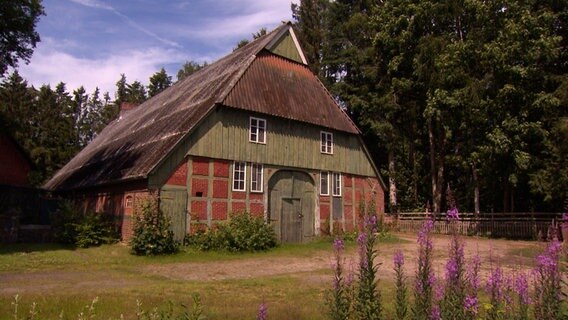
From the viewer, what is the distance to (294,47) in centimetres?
2581

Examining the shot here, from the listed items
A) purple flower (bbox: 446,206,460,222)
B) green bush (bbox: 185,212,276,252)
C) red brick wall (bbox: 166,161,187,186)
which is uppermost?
red brick wall (bbox: 166,161,187,186)

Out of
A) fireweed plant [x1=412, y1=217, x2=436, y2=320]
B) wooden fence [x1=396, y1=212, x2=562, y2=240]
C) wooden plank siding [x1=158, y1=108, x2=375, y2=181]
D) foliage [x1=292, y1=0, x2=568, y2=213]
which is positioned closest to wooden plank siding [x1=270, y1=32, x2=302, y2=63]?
wooden plank siding [x1=158, y1=108, x2=375, y2=181]

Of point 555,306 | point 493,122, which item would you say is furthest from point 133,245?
point 493,122

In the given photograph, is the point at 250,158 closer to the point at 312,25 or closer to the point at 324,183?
the point at 324,183

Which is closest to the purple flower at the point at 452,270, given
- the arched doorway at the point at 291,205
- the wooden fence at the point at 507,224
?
the arched doorway at the point at 291,205

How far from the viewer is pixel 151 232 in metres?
17.3

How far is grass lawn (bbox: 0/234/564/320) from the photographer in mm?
8109

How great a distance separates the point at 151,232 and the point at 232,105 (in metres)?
6.59

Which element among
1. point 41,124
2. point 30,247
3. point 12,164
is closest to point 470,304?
point 30,247

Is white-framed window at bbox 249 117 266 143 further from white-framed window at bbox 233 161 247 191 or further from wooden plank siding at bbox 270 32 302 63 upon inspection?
wooden plank siding at bbox 270 32 302 63

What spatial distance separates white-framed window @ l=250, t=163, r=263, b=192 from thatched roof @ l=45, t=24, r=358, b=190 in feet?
8.49

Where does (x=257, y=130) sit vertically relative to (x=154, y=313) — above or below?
above

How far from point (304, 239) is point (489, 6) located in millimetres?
17392

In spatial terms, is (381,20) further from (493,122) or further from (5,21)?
(5,21)
